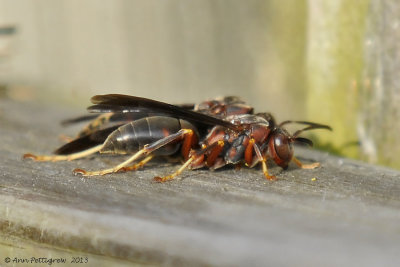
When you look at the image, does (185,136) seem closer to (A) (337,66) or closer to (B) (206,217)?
(A) (337,66)

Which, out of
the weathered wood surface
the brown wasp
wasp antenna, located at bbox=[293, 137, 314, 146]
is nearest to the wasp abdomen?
the brown wasp

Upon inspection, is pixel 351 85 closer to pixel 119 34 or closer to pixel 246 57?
pixel 246 57

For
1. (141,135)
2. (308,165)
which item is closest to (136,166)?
(141,135)

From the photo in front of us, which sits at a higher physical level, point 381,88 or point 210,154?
point 381,88

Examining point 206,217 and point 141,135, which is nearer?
point 206,217

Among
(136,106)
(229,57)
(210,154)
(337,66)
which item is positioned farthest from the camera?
(229,57)

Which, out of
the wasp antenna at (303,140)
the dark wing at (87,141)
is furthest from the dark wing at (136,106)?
the wasp antenna at (303,140)
